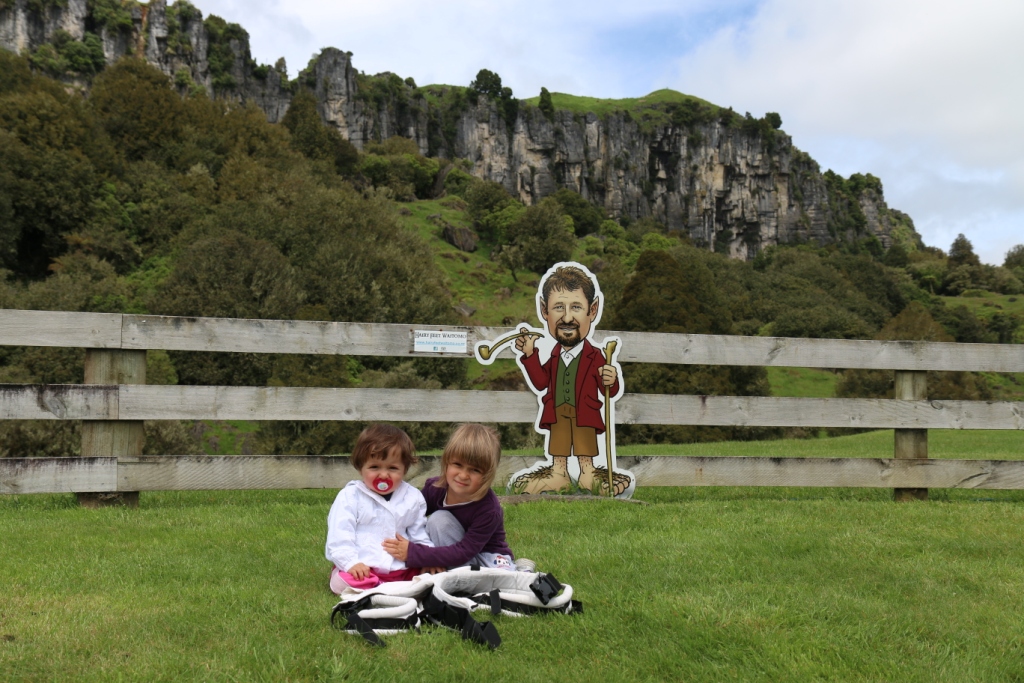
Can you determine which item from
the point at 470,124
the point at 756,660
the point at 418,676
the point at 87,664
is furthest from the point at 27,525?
the point at 470,124

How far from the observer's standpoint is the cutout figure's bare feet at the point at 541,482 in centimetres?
675

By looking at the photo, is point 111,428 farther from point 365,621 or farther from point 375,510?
point 365,621

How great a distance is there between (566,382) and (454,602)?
363 cm

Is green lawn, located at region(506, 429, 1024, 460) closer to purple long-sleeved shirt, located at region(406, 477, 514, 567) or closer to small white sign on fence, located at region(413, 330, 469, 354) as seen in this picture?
small white sign on fence, located at region(413, 330, 469, 354)

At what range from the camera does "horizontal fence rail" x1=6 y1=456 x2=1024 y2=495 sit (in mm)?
6137

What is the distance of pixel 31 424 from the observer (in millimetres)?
17312

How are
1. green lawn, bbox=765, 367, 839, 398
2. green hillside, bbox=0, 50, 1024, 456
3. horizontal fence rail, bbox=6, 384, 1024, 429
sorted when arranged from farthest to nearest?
green lawn, bbox=765, 367, 839, 398
green hillside, bbox=0, 50, 1024, 456
horizontal fence rail, bbox=6, 384, 1024, 429

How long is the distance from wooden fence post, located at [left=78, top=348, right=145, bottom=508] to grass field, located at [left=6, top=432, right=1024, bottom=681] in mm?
387

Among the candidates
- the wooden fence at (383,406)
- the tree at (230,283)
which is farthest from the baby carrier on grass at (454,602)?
the tree at (230,283)

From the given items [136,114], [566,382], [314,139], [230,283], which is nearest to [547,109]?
[314,139]

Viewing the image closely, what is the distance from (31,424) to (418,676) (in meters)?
17.7

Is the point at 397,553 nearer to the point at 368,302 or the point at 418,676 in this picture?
the point at 418,676

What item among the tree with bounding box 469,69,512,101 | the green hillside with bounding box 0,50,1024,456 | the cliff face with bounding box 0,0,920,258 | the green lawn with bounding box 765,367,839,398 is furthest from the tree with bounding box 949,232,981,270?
the tree with bounding box 469,69,512,101

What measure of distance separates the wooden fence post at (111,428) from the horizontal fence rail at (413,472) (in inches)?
5.5
